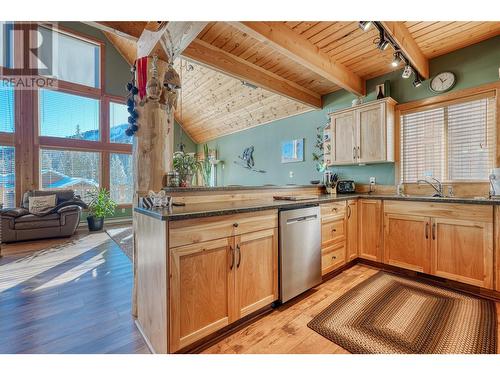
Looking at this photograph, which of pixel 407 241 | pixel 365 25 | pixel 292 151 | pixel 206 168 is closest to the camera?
pixel 365 25

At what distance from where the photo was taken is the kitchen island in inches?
52.3

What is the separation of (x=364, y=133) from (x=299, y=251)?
2093 millimetres

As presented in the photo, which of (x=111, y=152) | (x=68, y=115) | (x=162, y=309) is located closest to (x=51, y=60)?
(x=68, y=115)

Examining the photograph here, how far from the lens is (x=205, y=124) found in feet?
22.5

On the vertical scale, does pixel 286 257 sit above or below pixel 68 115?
below

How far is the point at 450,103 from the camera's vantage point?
110 inches

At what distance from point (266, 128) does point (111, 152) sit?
14.3ft

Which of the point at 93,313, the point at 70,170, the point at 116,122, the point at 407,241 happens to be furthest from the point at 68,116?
the point at 407,241

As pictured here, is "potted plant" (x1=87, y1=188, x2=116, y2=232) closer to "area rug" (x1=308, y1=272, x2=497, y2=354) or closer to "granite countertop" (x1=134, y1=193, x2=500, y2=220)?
"granite countertop" (x1=134, y1=193, x2=500, y2=220)

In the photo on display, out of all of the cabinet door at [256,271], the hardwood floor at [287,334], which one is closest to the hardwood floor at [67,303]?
the hardwood floor at [287,334]

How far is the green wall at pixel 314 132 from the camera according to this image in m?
2.61

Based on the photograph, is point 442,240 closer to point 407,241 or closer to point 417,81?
point 407,241

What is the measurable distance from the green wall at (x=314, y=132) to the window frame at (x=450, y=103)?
0.07m
